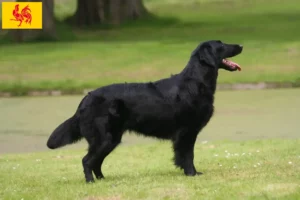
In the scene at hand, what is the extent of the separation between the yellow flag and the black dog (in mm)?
15993

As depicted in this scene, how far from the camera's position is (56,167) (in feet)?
34.9

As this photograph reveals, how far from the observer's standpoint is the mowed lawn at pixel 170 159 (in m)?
7.64

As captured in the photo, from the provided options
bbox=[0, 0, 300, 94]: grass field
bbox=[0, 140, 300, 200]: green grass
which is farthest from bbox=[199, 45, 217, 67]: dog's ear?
bbox=[0, 0, 300, 94]: grass field

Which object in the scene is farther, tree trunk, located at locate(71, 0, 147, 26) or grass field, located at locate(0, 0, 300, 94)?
tree trunk, located at locate(71, 0, 147, 26)

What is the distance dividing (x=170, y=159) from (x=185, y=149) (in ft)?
6.50

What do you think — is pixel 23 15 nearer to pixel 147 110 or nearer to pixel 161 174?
pixel 161 174

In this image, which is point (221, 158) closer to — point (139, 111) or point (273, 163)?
point (273, 163)

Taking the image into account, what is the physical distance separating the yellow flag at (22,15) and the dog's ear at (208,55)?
16096 millimetres

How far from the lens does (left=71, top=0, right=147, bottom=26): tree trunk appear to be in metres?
38.5

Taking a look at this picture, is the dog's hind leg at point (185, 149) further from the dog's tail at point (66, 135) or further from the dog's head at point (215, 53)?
the dog's tail at point (66, 135)

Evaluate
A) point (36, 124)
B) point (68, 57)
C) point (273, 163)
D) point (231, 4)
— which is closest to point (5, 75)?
point (68, 57)

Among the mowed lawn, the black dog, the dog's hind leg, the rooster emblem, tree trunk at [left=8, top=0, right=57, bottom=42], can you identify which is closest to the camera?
the mowed lawn

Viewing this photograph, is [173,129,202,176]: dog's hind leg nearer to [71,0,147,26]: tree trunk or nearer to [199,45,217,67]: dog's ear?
[199,45,217,67]: dog's ear

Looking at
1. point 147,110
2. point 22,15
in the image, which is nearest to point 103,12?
point 22,15
